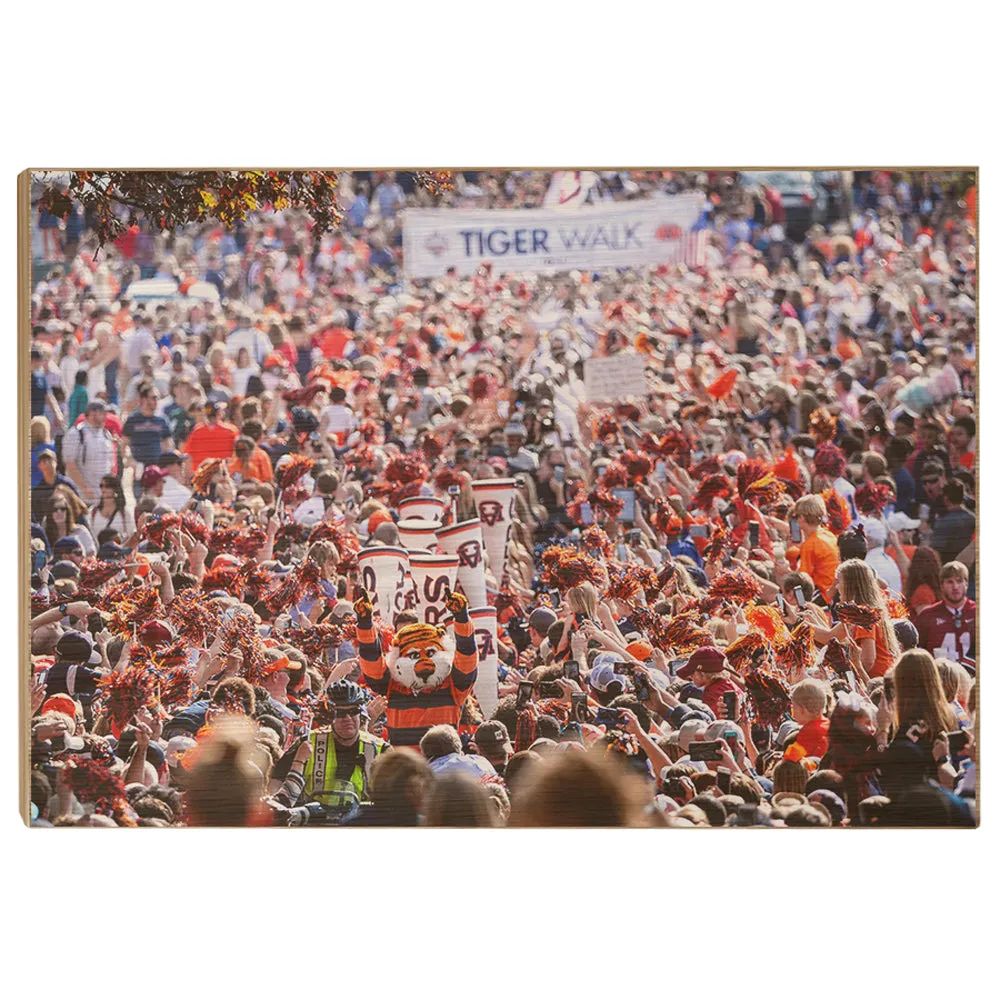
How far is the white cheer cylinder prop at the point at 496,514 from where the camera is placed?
14.3 feet

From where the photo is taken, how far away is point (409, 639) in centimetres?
434

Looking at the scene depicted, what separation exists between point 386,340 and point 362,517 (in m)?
0.63

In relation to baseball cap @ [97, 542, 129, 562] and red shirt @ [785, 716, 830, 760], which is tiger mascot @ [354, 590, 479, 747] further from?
red shirt @ [785, 716, 830, 760]

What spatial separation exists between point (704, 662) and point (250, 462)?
174 cm

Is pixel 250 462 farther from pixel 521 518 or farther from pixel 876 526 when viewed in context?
pixel 876 526

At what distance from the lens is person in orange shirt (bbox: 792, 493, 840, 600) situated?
4.34 metres

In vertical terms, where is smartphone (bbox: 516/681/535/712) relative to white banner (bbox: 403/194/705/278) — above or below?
below

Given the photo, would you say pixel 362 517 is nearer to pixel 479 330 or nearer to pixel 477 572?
pixel 477 572

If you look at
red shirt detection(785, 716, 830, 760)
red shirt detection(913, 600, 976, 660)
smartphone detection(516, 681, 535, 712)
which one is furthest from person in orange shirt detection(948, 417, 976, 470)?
smartphone detection(516, 681, 535, 712)

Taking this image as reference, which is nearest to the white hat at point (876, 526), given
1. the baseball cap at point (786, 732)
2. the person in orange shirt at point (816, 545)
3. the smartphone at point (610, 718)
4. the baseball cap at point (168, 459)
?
the person in orange shirt at point (816, 545)

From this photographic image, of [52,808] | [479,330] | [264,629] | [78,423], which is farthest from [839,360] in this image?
[52,808]

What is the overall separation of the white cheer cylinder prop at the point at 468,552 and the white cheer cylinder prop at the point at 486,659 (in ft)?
0.15

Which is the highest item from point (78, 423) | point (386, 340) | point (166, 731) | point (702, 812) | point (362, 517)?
point (386, 340)

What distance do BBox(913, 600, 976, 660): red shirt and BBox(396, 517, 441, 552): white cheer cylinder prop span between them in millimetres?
1707
